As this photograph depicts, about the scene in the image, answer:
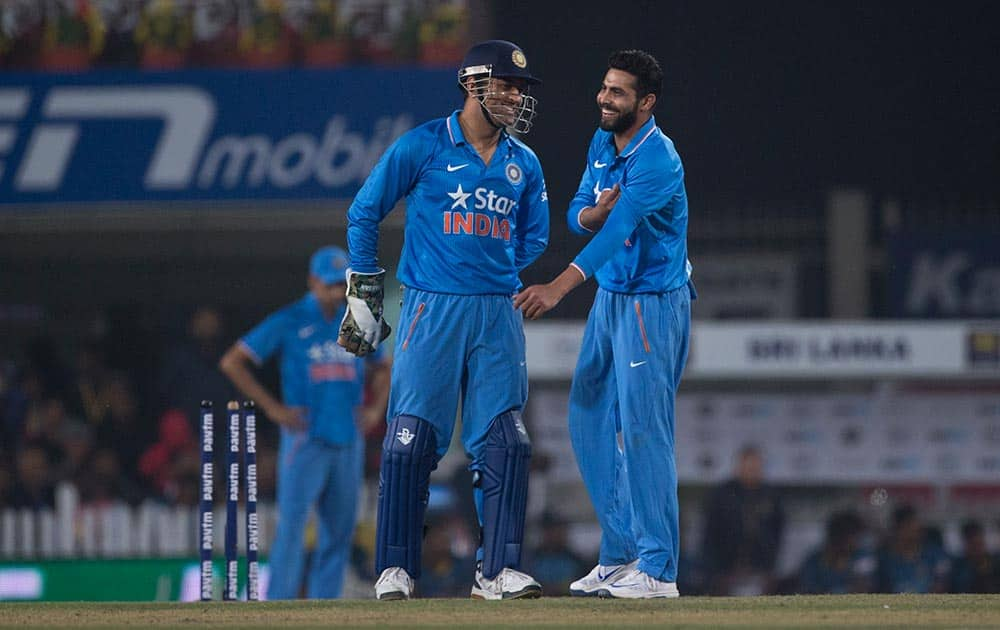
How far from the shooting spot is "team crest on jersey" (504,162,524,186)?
629cm

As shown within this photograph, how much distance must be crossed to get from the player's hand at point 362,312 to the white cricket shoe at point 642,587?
1.24 m

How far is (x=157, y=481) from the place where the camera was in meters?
12.0

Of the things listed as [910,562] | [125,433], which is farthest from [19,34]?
[910,562]

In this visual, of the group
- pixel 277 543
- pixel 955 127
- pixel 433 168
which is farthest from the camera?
pixel 955 127

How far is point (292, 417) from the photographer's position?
378 inches

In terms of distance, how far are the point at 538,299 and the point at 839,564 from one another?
245 inches

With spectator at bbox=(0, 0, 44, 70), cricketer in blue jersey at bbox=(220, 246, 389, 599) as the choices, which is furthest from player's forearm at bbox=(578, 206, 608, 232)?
spectator at bbox=(0, 0, 44, 70)

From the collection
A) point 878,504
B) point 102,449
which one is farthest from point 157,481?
point 878,504

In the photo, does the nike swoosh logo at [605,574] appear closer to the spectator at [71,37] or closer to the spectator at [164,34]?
the spectator at [164,34]

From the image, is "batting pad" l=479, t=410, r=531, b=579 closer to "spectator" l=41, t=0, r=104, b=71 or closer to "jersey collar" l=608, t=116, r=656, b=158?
"jersey collar" l=608, t=116, r=656, b=158

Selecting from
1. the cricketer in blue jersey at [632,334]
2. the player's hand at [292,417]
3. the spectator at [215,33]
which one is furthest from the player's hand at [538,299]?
the spectator at [215,33]

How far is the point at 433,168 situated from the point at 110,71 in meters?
6.85

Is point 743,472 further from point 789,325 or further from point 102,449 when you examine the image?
point 102,449

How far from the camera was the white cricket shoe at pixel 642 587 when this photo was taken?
6.16 metres
